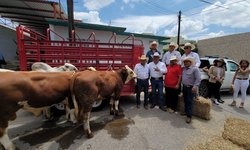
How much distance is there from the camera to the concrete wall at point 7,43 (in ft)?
46.6

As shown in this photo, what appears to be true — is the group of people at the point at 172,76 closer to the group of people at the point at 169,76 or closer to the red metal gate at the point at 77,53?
the group of people at the point at 169,76

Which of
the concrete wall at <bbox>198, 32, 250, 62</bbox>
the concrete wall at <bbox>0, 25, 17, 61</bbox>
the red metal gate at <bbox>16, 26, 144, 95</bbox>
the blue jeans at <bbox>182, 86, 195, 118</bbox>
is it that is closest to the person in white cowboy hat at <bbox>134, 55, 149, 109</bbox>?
the red metal gate at <bbox>16, 26, 144, 95</bbox>

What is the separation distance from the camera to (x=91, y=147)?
338 centimetres

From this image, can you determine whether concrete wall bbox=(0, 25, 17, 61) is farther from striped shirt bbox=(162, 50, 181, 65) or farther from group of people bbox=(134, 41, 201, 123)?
striped shirt bbox=(162, 50, 181, 65)

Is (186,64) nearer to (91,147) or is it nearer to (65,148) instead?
(91,147)

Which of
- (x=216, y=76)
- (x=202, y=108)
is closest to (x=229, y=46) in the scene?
(x=216, y=76)

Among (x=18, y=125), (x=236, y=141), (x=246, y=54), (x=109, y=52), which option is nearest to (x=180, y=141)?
(x=236, y=141)

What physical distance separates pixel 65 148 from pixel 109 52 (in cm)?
295

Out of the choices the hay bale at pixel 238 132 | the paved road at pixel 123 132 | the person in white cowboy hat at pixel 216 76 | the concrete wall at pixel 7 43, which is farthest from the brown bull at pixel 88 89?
the concrete wall at pixel 7 43

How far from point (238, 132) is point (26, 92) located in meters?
4.61

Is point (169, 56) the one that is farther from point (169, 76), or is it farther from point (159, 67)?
point (169, 76)

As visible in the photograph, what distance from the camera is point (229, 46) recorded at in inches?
819

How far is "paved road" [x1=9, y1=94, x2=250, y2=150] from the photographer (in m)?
3.48

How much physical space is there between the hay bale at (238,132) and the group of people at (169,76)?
0.96m
